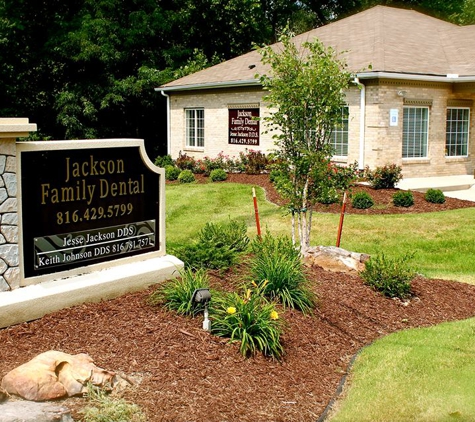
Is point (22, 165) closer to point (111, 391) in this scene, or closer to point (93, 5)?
point (111, 391)

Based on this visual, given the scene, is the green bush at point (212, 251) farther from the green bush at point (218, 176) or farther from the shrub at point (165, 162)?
the shrub at point (165, 162)

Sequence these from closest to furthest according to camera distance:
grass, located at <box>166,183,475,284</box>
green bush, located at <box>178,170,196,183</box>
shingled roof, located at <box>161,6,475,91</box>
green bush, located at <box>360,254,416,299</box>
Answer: green bush, located at <box>360,254,416,299</box>
grass, located at <box>166,183,475,284</box>
shingled roof, located at <box>161,6,475,91</box>
green bush, located at <box>178,170,196,183</box>

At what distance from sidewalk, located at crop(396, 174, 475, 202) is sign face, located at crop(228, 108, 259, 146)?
633cm

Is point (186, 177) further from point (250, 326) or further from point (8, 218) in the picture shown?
point (250, 326)

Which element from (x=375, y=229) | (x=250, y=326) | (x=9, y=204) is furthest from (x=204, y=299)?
(x=375, y=229)

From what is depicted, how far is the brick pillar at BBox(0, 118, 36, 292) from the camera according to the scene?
6.33 metres

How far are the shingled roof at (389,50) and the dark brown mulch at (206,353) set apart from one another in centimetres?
1184

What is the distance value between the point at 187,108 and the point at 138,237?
20540 mm

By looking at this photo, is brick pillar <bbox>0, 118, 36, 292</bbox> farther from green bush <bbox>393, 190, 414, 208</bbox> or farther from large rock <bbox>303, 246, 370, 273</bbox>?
green bush <bbox>393, 190, 414, 208</bbox>

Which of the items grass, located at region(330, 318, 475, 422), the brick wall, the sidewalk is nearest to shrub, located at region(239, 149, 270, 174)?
the brick wall

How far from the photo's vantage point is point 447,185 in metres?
19.5

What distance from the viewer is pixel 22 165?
6.54m

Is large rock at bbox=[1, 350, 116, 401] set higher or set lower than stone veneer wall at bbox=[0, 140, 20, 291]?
lower

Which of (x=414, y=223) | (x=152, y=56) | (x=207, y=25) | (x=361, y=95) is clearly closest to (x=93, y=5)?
(x=152, y=56)
